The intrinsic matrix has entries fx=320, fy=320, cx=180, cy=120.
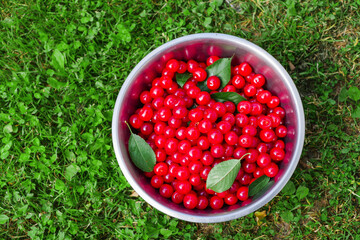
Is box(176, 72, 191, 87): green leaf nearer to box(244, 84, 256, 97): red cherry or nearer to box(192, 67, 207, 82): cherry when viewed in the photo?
box(192, 67, 207, 82): cherry

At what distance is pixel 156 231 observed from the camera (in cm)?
222

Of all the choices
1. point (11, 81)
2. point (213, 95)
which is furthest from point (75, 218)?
point (213, 95)

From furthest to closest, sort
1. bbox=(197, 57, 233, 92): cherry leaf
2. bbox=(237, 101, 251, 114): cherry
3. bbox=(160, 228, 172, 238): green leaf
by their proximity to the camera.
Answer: bbox=(160, 228, 172, 238): green leaf, bbox=(197, 57, 233, 92): cherry leaf, bbox=(237, 101, 251, 114): cherry

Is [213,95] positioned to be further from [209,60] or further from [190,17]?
[190,17]

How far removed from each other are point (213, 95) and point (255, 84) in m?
0.28

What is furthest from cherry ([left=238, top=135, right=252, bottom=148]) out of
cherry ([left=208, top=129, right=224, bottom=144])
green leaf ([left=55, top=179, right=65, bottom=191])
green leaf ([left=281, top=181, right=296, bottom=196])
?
green leaf ([left=55, top=179, right=65, bottom=191])

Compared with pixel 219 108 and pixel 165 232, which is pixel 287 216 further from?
pixel 219 108

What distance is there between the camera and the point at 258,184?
1.83 m

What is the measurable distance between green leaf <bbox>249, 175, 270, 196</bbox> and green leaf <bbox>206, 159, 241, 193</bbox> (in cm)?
16

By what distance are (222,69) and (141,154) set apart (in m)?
0.70

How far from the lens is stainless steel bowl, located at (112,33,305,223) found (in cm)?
174

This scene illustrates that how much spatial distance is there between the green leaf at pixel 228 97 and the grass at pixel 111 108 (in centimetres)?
71

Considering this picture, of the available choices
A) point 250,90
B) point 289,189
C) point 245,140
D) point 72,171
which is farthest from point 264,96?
point 72,171

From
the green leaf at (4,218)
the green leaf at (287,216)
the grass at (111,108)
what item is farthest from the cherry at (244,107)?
the green leaf at (4,218)
